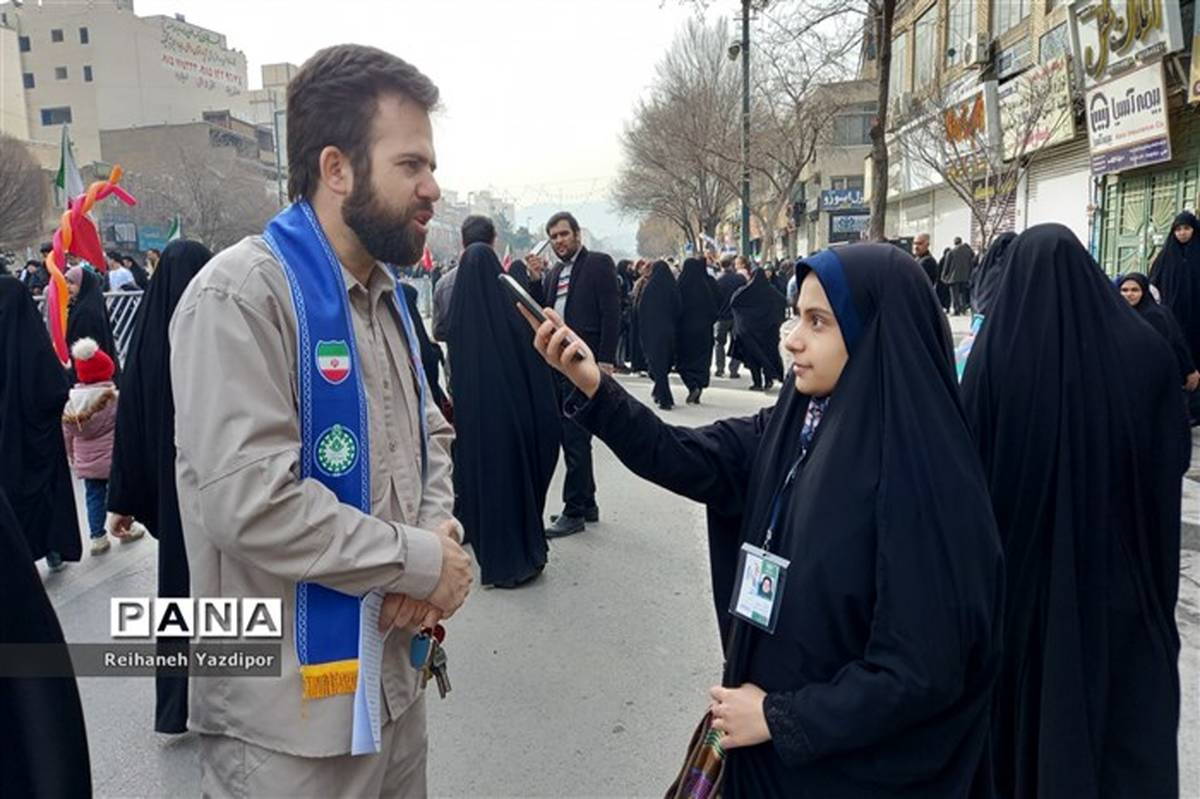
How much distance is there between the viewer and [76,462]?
5.33 metres

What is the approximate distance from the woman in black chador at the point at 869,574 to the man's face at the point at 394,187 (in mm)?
838

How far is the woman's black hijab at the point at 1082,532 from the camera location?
232 centimetres

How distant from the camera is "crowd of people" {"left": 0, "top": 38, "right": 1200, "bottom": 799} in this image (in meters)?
1.45

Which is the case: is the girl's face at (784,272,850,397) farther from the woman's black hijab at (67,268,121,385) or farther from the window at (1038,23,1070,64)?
the window at (1038,23,1070,64)

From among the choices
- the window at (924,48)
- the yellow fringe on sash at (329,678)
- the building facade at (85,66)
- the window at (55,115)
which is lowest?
the yellow fringe on sash at (329,678)

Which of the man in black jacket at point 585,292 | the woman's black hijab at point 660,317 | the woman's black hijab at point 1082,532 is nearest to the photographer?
the woman's black hijab at point 1082,532

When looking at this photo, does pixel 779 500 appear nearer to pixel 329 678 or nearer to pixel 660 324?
pixel 329 678

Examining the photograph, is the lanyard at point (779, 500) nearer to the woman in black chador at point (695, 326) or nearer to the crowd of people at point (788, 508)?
the crowd of people at point (788, 508)

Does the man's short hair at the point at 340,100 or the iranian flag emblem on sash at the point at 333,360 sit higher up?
the man's short hair at the point at 340,100

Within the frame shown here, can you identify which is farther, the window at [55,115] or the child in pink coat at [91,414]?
the window at [55,115]

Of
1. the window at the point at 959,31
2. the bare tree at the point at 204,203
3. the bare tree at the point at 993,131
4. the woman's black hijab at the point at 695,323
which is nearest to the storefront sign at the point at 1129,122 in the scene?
the bare tree at the point at 993,131

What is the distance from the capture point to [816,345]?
1662 mm

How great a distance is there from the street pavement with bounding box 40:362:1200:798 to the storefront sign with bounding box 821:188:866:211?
37119 millimetres

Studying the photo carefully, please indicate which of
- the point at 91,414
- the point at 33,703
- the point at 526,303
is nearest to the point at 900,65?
the point at 91,414
